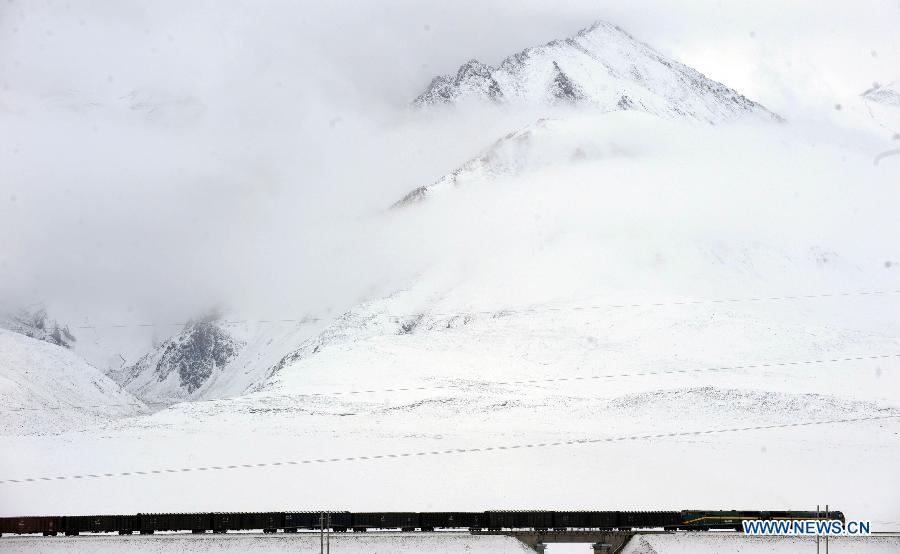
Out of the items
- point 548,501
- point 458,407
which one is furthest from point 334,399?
point 548,501

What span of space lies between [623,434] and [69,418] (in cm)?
7800

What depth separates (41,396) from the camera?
159 metres

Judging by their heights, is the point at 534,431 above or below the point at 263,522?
above

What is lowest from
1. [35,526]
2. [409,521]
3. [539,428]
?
[35,526]

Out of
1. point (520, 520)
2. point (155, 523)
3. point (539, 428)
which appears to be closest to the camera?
point (520, 520)

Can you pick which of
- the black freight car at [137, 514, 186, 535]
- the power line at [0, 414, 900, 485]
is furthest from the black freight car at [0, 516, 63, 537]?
the power line at [0, 414, 900, 485]

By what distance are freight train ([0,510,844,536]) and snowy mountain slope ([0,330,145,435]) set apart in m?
67.5

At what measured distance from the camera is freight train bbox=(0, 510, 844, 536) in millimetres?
64000

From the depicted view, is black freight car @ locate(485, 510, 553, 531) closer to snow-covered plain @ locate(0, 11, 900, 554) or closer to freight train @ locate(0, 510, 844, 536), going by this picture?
freight train @ locate(0, 510, 844, 536)

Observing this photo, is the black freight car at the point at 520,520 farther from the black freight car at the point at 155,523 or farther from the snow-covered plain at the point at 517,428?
the black freight car at the point at 155,523

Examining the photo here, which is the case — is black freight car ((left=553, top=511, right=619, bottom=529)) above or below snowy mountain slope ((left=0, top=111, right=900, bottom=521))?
below

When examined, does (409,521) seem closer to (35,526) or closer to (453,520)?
(453,520)

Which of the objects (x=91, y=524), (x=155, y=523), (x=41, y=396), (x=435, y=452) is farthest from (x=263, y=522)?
(x=41, y=396)

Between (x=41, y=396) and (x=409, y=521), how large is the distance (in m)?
110
